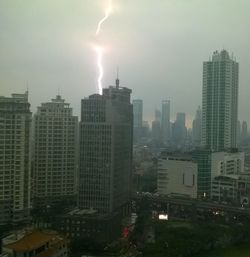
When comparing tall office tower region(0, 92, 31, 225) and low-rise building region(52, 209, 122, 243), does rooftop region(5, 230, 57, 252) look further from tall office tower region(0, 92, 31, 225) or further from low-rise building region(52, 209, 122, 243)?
tall office tower region(0, 92, 31, 225)

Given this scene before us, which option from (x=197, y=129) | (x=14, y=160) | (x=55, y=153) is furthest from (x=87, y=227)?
(x=197, y=129)

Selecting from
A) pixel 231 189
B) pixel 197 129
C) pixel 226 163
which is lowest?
pixel 231 189

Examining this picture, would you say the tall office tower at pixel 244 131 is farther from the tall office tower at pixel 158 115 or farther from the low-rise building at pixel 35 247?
the low-rise building at pixel 35 247

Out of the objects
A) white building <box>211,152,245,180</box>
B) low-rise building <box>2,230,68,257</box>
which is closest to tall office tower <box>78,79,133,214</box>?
low-rise building <box>2,230,68,257</box>

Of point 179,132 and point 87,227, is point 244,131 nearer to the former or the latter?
point 179,132

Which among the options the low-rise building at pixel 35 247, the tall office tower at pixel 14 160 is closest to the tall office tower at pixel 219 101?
the tall office tower at pixel 14 160

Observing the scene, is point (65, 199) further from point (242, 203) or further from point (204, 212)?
point (242, 203)
